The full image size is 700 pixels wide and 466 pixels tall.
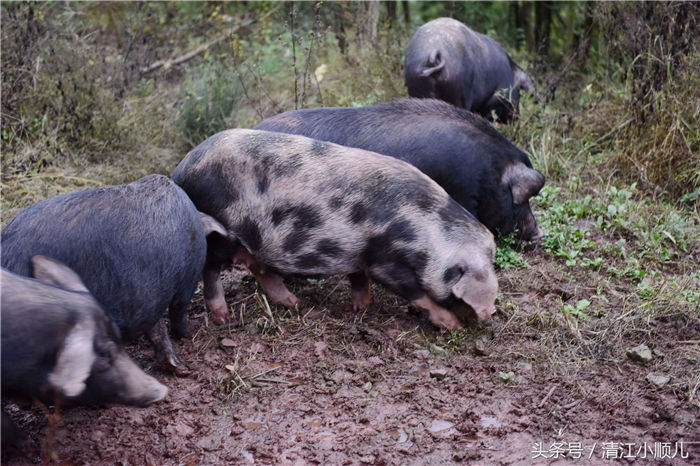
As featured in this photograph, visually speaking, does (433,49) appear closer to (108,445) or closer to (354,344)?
(354,344)

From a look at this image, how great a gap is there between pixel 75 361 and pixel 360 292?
1813 mm

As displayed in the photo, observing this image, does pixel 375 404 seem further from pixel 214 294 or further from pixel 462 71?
pixel 462 71

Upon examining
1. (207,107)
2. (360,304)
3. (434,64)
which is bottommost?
(360,304)

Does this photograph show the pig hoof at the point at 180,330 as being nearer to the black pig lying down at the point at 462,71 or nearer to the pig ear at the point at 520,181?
the pig ear at the point at 520,181

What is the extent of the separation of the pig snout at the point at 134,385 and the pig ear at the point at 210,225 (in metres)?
1.01

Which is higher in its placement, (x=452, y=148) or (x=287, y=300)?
(x=452, y=148)

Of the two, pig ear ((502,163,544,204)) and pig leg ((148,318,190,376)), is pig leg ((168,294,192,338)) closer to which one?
pig leg ((148,318,190,376))

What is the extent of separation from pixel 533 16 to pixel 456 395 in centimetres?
880

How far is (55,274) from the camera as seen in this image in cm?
300

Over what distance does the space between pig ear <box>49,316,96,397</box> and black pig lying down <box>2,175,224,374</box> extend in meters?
0.40

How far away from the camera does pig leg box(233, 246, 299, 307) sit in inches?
166

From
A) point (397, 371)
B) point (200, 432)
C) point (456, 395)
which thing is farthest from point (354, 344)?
point (200, 432)

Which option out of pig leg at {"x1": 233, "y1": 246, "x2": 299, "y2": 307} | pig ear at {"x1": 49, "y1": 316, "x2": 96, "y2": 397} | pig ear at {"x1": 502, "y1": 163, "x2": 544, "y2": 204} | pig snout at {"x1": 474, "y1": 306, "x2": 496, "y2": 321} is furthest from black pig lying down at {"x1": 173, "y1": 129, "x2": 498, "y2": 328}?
pig ear at {"x1": 49, "y1": 316, "x2": 96, "y2": 397}

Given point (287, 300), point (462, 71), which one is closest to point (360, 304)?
point (287, 300)
